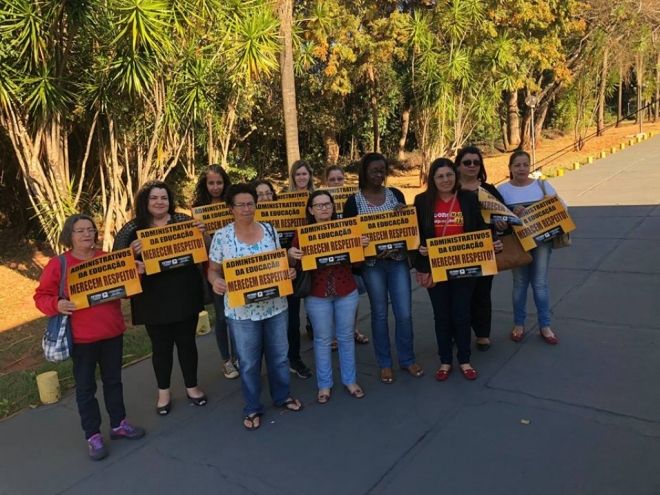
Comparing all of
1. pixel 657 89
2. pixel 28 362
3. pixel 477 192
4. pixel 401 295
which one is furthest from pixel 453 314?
pixel 657 89

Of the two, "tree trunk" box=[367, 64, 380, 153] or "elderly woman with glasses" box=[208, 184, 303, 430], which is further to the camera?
"tree trunk" box=[367, 64, 380, 153]

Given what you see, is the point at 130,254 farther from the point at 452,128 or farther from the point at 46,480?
the point at 452,128

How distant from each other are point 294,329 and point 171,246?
1261 mm

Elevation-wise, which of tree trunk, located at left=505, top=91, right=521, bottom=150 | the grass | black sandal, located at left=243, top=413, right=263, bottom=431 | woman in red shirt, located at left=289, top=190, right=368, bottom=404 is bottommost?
the grass

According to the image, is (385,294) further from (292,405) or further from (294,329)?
(292,405)

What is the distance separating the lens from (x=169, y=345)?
3844 millimetres

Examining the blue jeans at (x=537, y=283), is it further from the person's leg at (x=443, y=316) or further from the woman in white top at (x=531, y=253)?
the person's leg at (x=443, y=316)

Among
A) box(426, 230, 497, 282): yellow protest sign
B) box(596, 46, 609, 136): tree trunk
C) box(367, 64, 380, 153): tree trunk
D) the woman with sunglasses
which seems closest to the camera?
box(426, 230, 497, 282): yellow protest sign

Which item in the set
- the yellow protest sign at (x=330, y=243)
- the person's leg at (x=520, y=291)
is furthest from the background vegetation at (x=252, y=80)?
the person's leg at (x=520, y=291)

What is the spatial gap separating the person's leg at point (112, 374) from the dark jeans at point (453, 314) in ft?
7.39

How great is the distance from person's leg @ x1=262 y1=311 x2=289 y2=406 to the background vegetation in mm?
5340

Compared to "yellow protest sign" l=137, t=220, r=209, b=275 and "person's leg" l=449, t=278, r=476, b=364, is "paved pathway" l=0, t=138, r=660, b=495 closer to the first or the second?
"person's leg" l=449, t=278, r=476, b=364

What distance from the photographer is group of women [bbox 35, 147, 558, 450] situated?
342 centimetres

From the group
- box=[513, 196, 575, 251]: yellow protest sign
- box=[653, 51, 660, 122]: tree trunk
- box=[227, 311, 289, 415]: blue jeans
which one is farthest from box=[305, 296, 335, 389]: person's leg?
box=[653, 51, 660, 122]: tree trunk
